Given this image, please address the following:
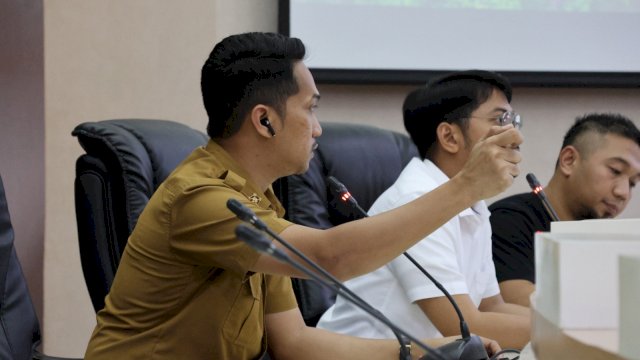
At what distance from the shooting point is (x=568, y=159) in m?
2.66

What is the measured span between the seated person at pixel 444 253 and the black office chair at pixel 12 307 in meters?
0.70

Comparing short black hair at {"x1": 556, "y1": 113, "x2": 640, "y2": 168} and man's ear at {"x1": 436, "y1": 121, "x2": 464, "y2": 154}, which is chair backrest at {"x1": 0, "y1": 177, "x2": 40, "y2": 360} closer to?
man's ear at {"x1": 436, "y1": 121, "x2": 464, "y2": 154}

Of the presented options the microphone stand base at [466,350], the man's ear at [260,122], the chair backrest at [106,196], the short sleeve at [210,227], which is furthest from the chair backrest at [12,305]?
the microphone stand base at [466,350]

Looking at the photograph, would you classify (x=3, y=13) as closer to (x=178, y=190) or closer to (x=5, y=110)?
(x=5, y=110)

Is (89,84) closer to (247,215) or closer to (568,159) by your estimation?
(568,159)

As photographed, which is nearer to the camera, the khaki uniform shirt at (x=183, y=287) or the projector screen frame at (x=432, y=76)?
the khaki uniform shirt at (x=183, y=287)

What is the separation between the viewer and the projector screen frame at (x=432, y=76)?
3.10 meters

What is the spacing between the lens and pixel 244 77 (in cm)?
164

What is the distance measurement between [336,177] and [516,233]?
1.73 ft

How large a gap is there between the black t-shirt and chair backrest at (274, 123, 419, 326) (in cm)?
31

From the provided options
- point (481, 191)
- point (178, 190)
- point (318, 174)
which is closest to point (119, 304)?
point (178, 190)

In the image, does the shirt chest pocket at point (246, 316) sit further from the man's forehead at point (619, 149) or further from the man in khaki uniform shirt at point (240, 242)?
the man's forehead at point (619, 149)

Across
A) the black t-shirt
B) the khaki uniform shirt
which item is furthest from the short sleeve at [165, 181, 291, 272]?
the black t-shirt

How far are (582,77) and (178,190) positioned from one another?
2.19 m
